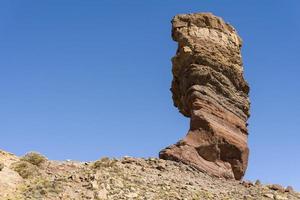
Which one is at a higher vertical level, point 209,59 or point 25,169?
point 209,59

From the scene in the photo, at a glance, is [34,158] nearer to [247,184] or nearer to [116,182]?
[116,182]

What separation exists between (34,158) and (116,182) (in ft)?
20.2

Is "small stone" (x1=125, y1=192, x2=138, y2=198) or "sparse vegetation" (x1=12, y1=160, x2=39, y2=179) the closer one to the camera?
"small stone" (x1=125, y1=192, x2=138, y2=198)

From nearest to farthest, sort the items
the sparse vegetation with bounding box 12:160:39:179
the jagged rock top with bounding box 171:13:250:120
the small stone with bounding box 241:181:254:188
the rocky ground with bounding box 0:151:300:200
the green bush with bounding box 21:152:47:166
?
the rocky ground with bounding box 0:151:300:200 < the sparse vegetation with bounding box 12:160:39:179 < the green bush with bounding box 21:152:47:166 < the small stone with bounding box 241:181:254:188 < the jagged rock top with bounding box 171:13:250:120

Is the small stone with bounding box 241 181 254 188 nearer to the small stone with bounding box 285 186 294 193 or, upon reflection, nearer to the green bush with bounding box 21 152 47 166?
the small stone with bounding box 285 186 294 193

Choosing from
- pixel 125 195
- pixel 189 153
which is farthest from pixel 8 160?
pixel 189 153

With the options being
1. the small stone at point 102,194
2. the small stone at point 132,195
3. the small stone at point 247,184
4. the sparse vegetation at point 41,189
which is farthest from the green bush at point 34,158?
the small stone at point 247,184

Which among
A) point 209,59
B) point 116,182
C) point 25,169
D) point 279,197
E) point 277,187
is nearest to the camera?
point 116,182

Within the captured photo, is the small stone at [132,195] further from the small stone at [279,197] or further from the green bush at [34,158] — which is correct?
the small stone at [279,197]

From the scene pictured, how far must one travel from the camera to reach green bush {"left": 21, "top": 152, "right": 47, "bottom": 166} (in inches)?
1257

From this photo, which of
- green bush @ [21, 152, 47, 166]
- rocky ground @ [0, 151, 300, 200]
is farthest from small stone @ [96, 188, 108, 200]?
green bush @ [21, 152, 47, 166]

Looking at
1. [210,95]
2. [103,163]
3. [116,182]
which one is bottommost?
[116,182]

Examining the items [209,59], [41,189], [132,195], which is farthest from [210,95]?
[41,189]

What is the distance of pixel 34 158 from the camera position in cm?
3200
